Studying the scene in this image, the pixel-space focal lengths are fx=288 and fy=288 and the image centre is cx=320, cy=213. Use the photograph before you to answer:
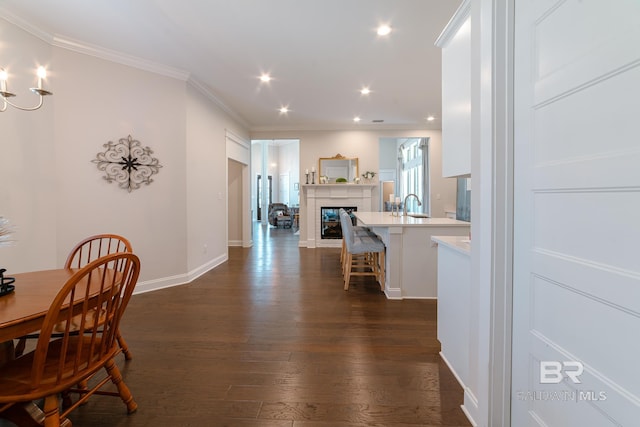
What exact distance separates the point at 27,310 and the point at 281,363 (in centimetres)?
138

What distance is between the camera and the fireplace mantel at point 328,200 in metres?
6.82

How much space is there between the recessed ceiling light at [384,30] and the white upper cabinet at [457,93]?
1.24 m

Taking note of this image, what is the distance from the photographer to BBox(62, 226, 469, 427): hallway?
4.99 feet

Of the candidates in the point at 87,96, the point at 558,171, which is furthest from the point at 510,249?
the point at 87,96

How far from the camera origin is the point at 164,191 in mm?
3670

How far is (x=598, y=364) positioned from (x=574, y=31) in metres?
1.02

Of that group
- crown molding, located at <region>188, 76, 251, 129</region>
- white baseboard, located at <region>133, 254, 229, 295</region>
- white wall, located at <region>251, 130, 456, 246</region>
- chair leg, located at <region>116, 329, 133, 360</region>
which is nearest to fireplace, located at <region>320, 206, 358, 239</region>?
white wall, located at <region>251, 130, 456, 246</region>

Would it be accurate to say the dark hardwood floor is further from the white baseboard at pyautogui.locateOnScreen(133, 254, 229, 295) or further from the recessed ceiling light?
the recessed ceiling light

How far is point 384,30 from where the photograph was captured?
288 cm

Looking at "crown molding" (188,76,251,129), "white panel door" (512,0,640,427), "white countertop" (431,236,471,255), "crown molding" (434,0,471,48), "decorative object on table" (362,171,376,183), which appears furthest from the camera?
"decorative object on table" (362,171,376,183)

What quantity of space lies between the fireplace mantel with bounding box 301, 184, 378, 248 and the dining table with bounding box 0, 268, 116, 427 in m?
5.24

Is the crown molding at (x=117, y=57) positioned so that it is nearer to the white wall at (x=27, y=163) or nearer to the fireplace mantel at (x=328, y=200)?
the white wall at (x=27, y=163)

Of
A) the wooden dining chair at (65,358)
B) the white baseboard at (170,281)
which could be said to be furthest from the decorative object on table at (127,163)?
the wooden dining chair at (65,358)

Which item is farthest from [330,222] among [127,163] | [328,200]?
[127,163]
